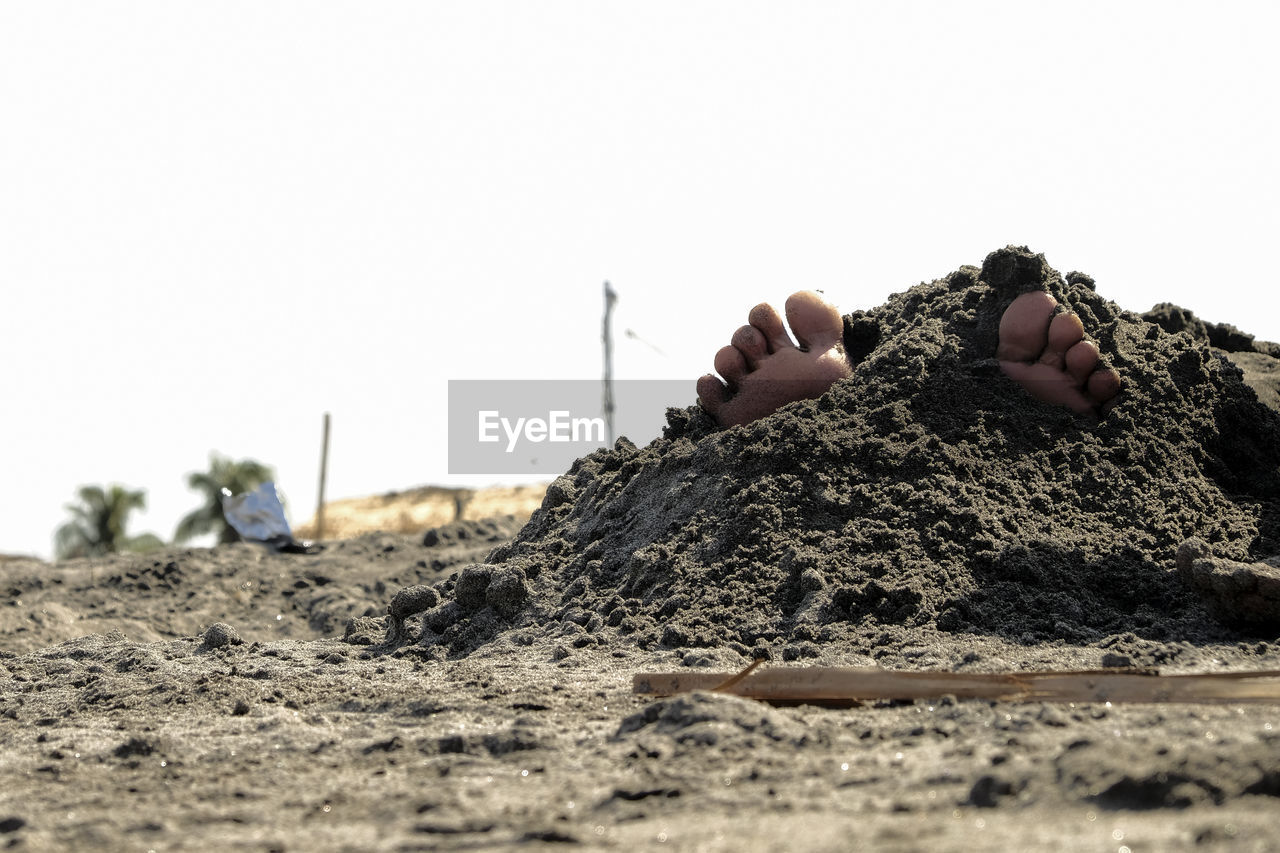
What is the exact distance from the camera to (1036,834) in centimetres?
230

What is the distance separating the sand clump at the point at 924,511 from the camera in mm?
4969

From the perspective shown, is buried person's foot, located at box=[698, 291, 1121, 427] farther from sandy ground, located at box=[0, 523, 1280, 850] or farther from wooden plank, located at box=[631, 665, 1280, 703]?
wooden plank, located at box=[631, 665, 1280, 703]

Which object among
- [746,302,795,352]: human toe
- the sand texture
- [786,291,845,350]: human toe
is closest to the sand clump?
the sand texture

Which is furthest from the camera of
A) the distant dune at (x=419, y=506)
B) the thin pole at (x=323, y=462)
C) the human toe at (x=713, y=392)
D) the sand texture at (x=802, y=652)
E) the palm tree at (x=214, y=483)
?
the palm tree at (x=214, y=483)

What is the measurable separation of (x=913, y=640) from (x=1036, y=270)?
2.37 m

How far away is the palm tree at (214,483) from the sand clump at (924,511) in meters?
28.9

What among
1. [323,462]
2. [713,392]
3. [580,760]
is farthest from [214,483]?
[580,760]

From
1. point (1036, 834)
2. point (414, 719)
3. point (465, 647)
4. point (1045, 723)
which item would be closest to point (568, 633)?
point (465, 647)

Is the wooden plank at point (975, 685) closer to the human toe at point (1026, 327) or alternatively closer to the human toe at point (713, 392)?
the human toe at point (713, 392)

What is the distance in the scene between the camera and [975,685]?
3.74 metres

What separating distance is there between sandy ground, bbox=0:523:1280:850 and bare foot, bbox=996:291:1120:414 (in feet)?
6.10

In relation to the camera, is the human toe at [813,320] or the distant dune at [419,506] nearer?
the human toe at [813,320]

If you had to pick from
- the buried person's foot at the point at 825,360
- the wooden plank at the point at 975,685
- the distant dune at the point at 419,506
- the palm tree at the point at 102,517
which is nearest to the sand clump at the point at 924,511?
the buried person's foot at the point at 825,360

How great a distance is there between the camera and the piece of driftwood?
11.6 ft
